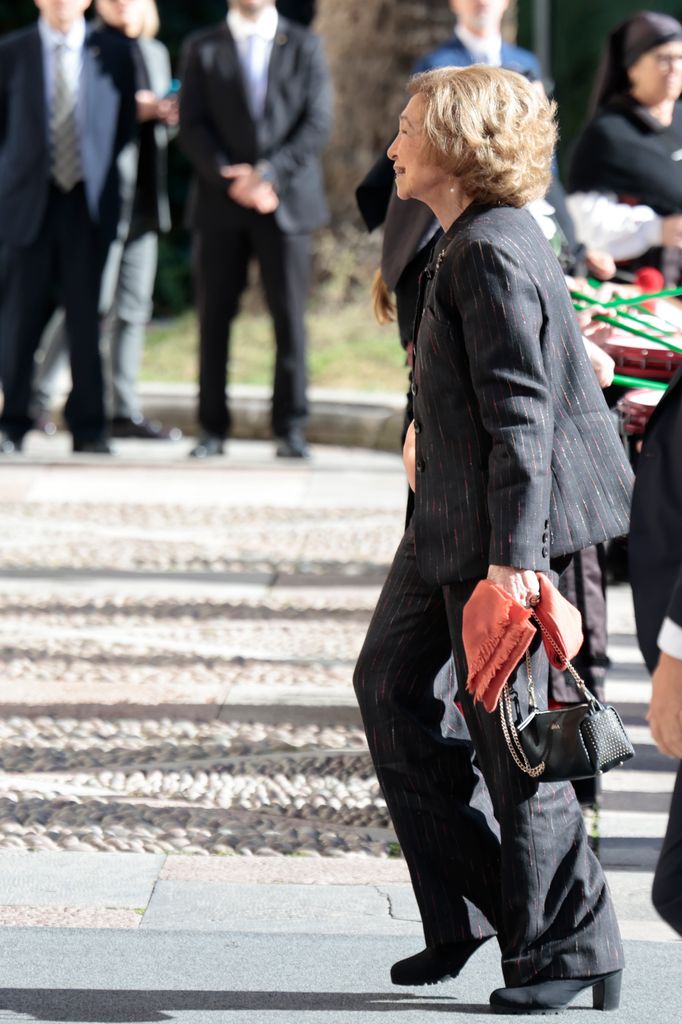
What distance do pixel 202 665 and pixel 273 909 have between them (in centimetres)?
214

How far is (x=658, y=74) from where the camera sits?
22.2ft

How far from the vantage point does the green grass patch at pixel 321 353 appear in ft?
41.7

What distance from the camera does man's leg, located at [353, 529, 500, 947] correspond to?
3.49 meters

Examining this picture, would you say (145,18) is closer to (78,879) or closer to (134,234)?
(134,234)

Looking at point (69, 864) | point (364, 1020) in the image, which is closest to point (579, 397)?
point (364, 1020)

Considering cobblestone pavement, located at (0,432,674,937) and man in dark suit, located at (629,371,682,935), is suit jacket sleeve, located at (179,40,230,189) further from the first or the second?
man in dark suit, located at (629,371,682,935)

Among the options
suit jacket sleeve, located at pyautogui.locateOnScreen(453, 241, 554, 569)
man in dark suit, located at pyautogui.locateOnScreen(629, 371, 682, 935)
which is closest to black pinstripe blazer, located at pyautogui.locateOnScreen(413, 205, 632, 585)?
suit jacket sleeve, located at pyautogui.locateOnScreen(453, 241, 554, 569)

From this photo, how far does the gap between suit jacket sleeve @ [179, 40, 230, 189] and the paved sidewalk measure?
1.95 metres

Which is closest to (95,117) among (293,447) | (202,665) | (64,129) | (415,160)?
(64,129)

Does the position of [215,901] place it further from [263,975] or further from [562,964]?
[562,964]

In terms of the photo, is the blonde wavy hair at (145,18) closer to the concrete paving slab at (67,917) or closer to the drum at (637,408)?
the drum at (637,408)

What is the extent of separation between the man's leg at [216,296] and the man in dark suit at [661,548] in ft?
23.4

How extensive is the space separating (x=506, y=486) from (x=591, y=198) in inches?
150

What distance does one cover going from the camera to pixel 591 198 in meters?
6.83
